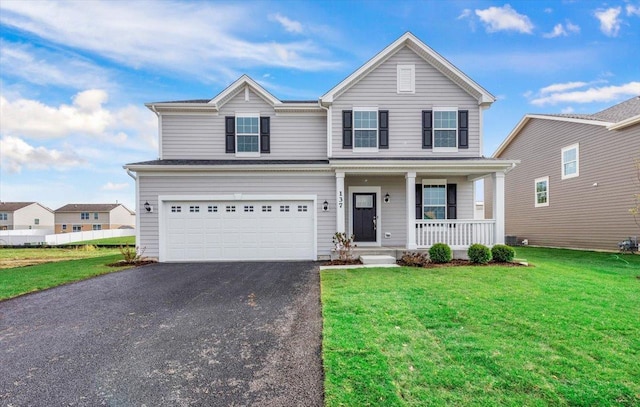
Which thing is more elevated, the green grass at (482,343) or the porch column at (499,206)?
the porch column at (499,206)

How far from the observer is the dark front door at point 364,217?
11664 mm

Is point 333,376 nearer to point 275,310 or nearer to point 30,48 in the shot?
point 275,310

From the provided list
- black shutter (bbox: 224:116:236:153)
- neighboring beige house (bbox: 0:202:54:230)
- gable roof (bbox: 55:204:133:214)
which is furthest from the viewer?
gable roof (bbox: 55:204:133:214)

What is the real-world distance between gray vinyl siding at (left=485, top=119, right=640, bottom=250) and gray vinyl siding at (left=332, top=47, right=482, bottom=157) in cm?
586

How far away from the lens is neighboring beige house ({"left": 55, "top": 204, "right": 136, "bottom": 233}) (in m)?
48.1

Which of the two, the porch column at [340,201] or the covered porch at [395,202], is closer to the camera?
the porch column at [340,201]

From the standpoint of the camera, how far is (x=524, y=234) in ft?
58.0

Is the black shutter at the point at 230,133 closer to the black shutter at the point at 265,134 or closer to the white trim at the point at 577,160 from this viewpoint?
the black shutter at the point at 265,134

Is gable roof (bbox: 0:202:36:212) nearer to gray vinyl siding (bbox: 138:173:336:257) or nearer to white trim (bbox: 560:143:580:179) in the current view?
gray vinyl siding (bbox: 138:173:336:257)

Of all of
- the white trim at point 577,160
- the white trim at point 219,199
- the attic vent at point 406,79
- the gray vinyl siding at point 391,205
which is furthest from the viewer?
the white trim at point 577,160

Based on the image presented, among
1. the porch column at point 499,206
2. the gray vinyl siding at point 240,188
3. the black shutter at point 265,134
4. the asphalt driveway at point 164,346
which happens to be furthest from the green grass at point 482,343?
the black shutter at point 265,134

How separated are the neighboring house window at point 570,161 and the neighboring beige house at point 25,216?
6270 centimetres

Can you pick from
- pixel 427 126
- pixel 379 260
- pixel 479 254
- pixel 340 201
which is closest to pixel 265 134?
pixel 340 201

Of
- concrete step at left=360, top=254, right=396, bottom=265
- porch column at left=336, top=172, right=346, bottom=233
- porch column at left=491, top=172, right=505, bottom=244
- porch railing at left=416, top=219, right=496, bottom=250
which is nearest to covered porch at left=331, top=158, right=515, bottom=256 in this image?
porch column at left=336, top=172, right=346, bottom=233
